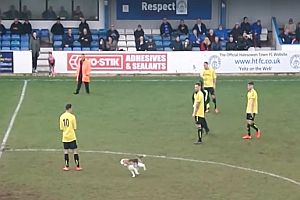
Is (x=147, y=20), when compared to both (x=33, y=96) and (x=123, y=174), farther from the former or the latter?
(x=123, y=174)

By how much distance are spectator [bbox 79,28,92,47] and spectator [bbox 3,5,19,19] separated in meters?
5.27

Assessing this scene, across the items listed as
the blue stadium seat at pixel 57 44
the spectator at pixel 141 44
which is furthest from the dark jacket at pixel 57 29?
the spectator at pixel 141 44

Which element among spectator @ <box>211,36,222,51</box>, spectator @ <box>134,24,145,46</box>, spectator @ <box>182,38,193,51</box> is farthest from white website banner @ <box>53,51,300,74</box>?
spectator @ <box>134,24,145,46</box>

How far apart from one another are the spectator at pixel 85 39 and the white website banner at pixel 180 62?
14.6ft

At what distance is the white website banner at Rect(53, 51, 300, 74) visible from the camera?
44.0m

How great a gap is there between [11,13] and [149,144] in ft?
90.5

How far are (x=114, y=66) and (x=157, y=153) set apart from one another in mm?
20027

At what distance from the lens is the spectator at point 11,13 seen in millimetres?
51250

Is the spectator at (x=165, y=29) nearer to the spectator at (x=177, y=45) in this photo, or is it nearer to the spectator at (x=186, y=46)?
the spectator at (x=177, y=45)

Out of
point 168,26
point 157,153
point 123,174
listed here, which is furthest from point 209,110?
point 168,26

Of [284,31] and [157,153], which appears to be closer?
[157,153]

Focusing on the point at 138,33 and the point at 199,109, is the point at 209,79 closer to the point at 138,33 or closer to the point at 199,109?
the point at 199,109

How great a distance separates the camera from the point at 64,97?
35.9 m

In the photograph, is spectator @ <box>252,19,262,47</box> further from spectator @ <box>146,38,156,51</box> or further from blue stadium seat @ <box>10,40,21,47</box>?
blue stadium seat @ <box>10,40,21,47</box>
